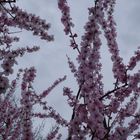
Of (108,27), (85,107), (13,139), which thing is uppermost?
(108,27)

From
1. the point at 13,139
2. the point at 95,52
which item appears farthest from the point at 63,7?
the point at 13,139

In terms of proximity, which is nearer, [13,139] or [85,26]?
[85,26]

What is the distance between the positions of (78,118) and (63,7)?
2.25 meters

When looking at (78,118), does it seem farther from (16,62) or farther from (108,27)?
(108,27)

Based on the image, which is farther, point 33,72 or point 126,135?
point 33,72

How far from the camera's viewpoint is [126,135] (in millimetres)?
6414

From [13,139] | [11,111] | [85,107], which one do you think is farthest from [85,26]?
[11,111]

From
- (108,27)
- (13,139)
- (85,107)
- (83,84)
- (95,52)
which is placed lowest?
(85,107)

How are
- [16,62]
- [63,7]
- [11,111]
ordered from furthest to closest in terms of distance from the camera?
1. [11,111]
2. [63,7]
3. [16,62]

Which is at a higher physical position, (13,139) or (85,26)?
(13,139)

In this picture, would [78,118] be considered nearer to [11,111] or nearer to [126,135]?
[126,135]

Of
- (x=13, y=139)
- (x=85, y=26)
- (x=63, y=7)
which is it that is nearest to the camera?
(x=85, y=26)

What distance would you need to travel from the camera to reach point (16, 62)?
13.9ft

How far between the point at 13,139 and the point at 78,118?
185 inches
